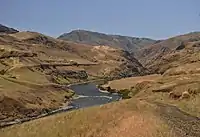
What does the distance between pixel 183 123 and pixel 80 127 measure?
35.9ft

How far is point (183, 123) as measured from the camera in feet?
148

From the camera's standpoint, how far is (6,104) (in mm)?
105688

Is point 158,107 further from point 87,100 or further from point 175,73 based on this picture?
point 175,73

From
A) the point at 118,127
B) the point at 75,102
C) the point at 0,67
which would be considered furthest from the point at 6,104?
the point at 0,67

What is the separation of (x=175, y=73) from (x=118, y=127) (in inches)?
4661

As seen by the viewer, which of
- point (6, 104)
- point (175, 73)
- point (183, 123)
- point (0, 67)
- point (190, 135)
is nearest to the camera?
point (190, 135)

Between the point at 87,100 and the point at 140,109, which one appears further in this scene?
the point at 87,100

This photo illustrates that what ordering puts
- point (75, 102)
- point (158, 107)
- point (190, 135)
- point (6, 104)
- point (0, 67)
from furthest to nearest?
1. point (0, 67)
2. point (75, 102)
3. point (6, 104)
4. point (158, 107)
5. point (190, 135)

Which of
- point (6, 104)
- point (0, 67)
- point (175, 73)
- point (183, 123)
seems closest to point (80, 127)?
point (183, 123)

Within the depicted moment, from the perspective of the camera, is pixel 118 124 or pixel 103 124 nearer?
pixel 118 124

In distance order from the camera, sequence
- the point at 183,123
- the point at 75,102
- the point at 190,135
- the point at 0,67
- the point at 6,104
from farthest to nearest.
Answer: the point at 0,67
the point at 75,102
the point at 6,104
the point at 183,123
the point at 190,135

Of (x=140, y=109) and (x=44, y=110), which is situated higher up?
(x=140, y=109)

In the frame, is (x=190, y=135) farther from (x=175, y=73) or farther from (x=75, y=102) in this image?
(x=175, y=73)

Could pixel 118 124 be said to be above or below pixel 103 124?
above
